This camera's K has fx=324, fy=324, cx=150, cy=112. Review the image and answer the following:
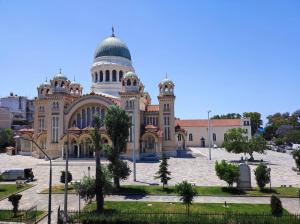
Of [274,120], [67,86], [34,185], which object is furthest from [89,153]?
[274,120]

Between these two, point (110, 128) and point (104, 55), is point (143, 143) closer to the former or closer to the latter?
point (104, 55)

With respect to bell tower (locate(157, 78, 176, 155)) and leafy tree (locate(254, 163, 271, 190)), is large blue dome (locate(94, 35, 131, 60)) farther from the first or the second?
leafy tree (locate(254, 163, 271, 190))

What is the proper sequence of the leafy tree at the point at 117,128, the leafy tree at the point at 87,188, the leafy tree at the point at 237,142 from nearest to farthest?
1. the leafy tree at the point at 87,188
2. the leafy tree at the point at 117,128
3. the leafy tree at the point at 237,142

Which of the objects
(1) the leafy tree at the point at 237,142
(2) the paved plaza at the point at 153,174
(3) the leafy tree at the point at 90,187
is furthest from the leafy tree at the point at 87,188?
(1) the leafy tree at the point at 237,142

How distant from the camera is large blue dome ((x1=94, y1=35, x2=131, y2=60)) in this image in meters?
65.6

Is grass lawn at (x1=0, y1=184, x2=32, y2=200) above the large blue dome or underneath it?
underneath

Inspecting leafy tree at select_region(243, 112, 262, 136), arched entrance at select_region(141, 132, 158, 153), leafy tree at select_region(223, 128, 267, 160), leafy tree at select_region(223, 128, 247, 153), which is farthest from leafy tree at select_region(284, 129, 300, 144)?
arched entrance at select_region(141, 132, 158, 153)

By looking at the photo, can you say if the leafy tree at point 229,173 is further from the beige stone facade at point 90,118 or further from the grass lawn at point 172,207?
the beige stone facade at point 90,118

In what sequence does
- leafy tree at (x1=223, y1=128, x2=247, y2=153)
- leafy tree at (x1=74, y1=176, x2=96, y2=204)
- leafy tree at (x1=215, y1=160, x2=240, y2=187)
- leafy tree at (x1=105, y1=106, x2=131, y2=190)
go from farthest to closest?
leafy tree at (x1=223, y1=128, x2=247, y2=153) → leafy tree at (x1=105, y1=106, x2=131, y2=190) → leafy tree at (x1=215, y1=160, x2=240, y2=187) → leafy tree at (x1=74, y1=176, x2=96, y2=204)

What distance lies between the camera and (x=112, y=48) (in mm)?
65938

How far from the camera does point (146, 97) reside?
74.0 meters

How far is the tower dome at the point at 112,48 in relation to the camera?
215 ft

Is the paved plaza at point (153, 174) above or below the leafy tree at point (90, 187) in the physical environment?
below

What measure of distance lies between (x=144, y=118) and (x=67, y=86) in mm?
15095
